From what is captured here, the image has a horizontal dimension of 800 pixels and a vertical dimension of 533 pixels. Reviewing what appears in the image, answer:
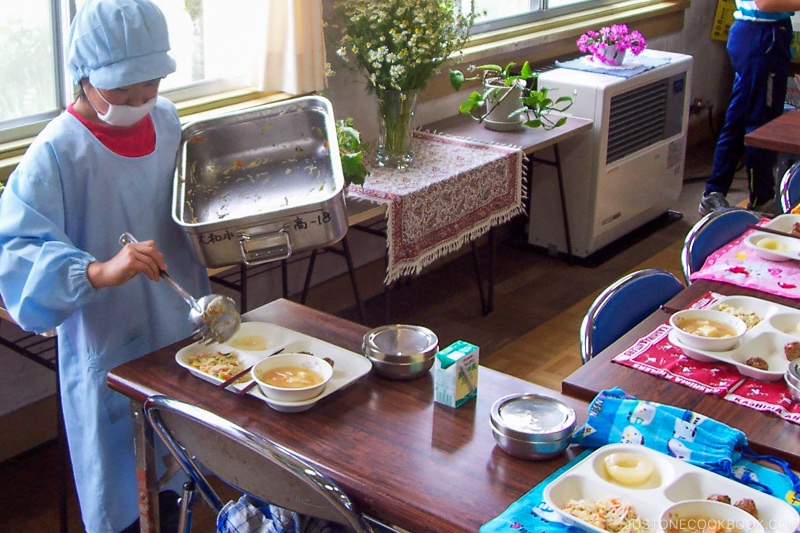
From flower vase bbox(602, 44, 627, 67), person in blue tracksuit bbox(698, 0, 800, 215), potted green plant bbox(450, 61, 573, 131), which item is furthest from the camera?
person in blue tracksuit bbox(698, 0, 800, 215)

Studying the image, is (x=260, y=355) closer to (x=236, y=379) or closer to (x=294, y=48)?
(x=236, y=379)

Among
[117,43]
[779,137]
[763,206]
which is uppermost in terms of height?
[117,43]

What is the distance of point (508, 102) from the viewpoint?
12.0 ft

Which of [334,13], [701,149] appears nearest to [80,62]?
[334,13]

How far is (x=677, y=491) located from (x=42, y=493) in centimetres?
194

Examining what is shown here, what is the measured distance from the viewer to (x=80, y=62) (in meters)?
1.75

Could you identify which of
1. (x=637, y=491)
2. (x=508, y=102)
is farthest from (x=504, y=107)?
(x=637, y=491)

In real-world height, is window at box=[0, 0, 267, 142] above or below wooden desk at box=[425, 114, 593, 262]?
above

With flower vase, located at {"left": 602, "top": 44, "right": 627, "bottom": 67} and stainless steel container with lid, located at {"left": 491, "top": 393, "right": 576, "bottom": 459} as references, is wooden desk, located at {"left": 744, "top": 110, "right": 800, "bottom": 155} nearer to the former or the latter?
flower vase, located at {"left": 602, "top": 44, "right": 627, "bottom": 67}

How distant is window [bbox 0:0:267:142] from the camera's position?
265 cm

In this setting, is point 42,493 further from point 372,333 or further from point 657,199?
point 657,199

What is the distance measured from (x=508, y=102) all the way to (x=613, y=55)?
2.65 ft

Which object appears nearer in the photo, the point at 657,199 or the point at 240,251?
the point at 240,251

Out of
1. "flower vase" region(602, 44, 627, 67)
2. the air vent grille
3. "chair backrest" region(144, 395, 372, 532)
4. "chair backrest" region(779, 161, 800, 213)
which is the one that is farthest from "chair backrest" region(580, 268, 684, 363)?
"flower vase" region(602, 44, 627, 67)
